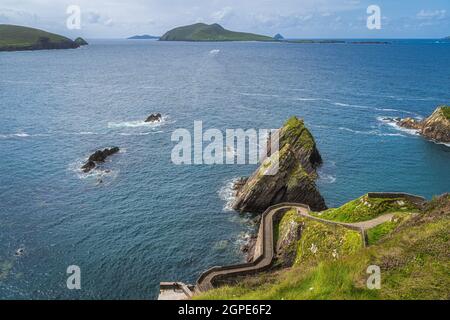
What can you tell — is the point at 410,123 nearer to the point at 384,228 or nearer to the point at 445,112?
the point at 445,112

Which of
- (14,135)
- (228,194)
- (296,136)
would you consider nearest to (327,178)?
(296,136)

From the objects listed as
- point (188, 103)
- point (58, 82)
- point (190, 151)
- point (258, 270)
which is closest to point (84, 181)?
point (190, 151)

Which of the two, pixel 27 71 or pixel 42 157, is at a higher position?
pixel 27 71

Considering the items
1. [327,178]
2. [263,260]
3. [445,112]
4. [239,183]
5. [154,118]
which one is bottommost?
[263,260]

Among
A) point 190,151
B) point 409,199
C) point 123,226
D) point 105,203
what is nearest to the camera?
point 409,199

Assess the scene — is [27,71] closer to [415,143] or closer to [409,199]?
[415,143]

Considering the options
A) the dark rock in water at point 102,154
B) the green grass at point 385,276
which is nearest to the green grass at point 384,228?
the green grass at point 385,276

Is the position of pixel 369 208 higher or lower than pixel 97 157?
lower
